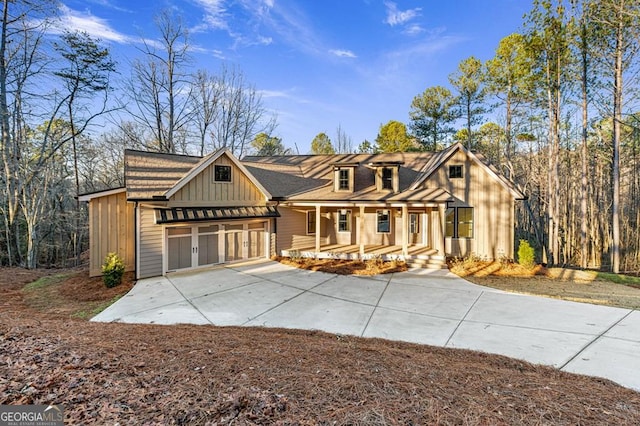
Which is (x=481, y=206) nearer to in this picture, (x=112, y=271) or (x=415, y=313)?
(x=415, y=313)

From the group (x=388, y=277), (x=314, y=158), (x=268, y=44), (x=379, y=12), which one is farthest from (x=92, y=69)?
(x=388, y=277)

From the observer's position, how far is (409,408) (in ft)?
8.56

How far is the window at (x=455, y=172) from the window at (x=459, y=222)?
1.58m

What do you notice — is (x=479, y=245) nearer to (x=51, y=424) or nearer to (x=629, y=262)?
(x=629, y=262)

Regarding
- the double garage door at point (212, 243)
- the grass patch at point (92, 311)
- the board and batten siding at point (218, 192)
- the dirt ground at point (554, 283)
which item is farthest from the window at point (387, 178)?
the grass patch at point (92, 311)

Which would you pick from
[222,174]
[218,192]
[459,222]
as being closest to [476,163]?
[459,222]

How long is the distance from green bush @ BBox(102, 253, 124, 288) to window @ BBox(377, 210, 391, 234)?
37.6ft

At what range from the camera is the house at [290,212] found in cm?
1020

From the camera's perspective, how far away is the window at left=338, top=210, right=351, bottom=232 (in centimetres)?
1502

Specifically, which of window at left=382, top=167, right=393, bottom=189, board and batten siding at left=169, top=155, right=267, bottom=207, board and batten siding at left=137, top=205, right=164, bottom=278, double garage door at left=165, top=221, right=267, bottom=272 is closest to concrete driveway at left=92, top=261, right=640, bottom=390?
board and batten siding at left=137, top=205, right=164, bottom=278

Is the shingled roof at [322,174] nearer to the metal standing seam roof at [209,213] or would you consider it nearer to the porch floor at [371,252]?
the metal standing seam roof at [209,213]

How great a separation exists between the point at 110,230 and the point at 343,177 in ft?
34.0

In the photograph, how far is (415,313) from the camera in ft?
22.5

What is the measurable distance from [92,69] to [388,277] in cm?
2118
